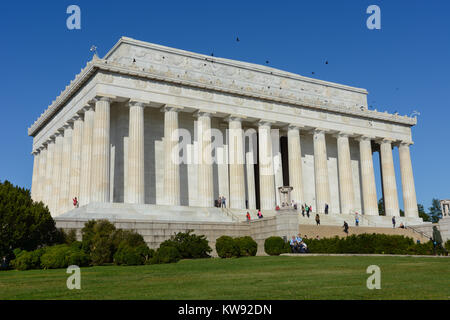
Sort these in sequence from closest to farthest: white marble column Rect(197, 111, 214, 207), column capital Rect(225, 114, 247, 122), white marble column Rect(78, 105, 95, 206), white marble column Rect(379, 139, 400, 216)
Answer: white marble column Rect(78, 105, 95, 206), white marble column Rect(197, 111, 214, 207), column capital Rect(225, 114, 247, 122), white marble column Rect(379, 139, 400, 216)

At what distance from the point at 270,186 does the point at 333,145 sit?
50.8ft

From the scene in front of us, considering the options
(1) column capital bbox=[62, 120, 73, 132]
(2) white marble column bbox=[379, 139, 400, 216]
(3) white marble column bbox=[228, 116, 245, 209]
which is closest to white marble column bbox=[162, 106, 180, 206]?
(3) white marble column bbox=[228, 116, 245, 209]

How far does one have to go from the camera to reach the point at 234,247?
114 ft

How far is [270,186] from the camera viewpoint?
59.2 meters

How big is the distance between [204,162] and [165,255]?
26354 mm

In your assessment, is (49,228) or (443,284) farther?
(49,228)

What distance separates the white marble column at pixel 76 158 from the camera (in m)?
53.9

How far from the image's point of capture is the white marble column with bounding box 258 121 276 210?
5906 centimetres

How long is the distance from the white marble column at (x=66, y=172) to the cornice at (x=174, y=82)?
3.57m

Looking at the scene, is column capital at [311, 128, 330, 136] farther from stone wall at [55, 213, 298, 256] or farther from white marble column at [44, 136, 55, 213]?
white marble column at [44, 136, 55, 213]

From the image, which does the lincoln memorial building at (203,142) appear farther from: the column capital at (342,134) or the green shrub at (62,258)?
the green shrub at (62,258)

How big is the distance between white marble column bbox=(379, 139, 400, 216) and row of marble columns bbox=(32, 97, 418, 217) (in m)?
0.13
